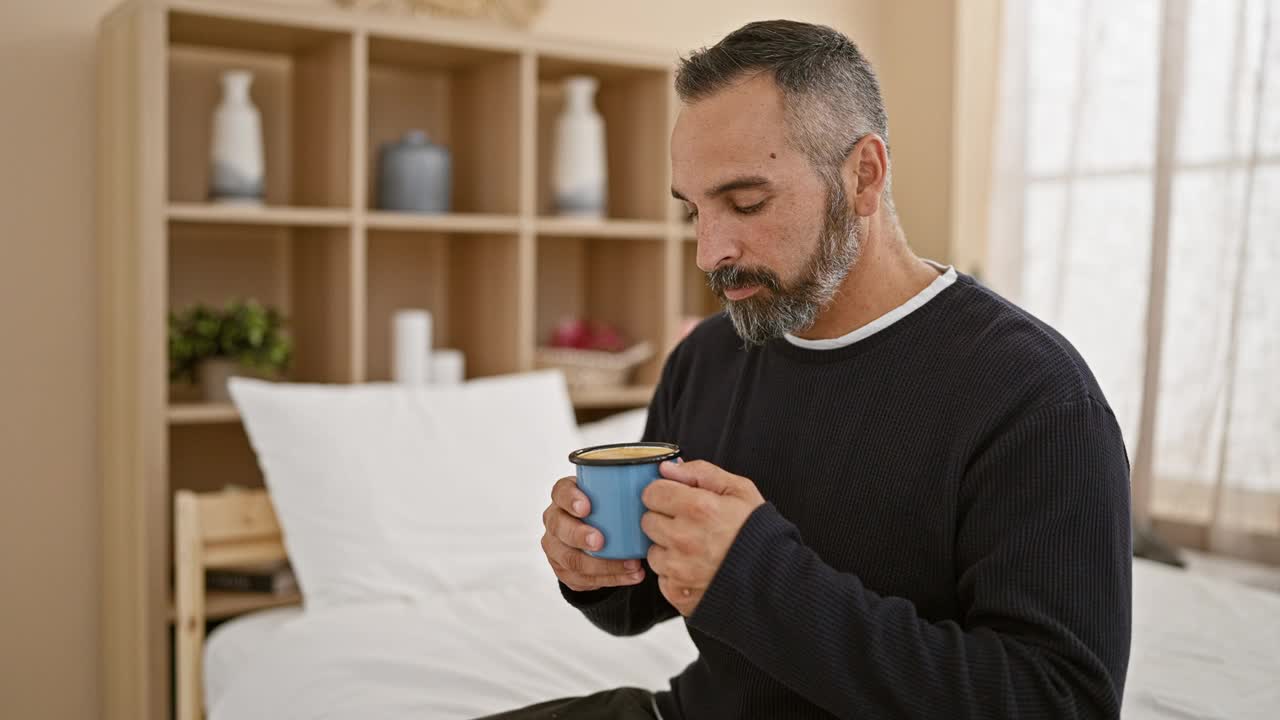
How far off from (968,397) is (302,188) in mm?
1941

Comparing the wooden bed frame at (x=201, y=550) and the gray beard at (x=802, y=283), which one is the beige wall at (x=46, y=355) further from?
the gray beard at (x=802, y=283)

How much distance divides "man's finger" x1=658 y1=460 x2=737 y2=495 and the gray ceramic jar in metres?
Answer: 1.70

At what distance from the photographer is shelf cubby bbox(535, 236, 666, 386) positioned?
285 centimetres

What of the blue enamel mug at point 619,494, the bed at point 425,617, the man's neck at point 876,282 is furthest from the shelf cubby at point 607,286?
the blue enamel mug at point 619,494

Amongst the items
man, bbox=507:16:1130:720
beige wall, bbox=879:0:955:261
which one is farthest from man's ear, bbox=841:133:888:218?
beige wall, bbox=879:0:955:261

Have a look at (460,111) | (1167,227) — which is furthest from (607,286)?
(1167,227)

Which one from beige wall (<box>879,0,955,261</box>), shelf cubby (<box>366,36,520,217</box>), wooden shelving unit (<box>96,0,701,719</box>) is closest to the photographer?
wooden shelving unit (<box>96,0,701,719</box>)

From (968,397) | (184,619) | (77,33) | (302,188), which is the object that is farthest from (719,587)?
(77,33)

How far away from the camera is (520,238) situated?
8.50 feet

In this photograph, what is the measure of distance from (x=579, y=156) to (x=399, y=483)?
972 mm

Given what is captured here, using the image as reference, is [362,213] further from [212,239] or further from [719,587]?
[719,587]

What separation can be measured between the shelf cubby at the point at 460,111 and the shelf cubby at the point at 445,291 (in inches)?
4.1

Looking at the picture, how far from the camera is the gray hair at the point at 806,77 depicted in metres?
1.14

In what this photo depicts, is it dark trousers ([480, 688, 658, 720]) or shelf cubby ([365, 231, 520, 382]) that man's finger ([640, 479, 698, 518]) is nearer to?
dark trousers ([480, 688, 658, 720])
